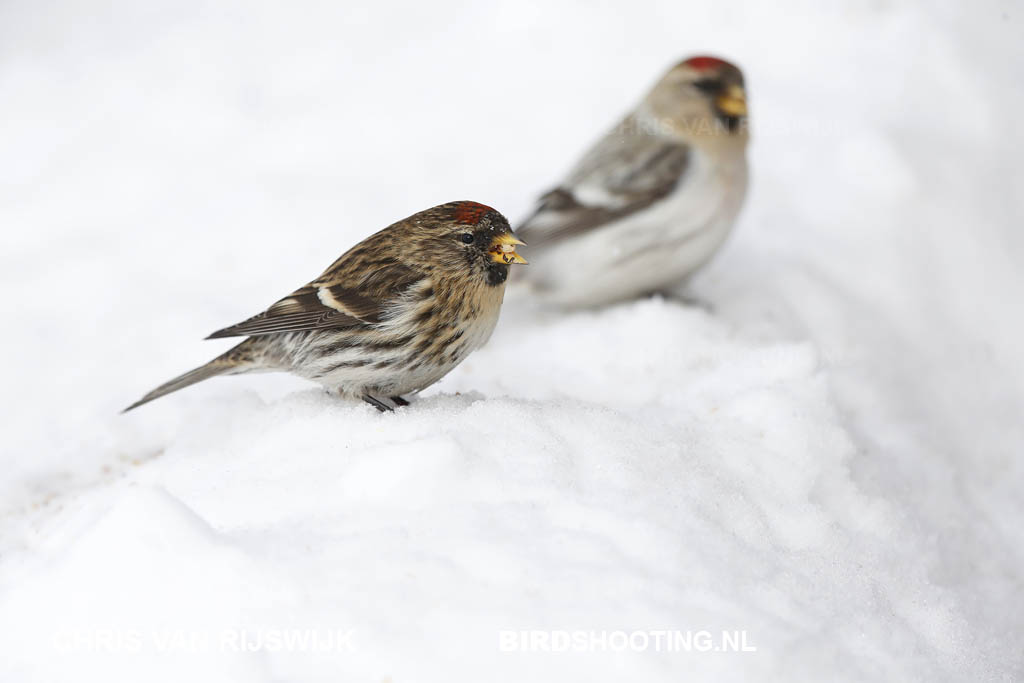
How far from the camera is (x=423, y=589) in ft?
5.12

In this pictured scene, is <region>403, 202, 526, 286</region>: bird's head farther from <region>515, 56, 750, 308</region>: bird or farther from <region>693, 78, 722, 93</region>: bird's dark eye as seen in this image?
<region>693, 78, 722, 93</region>: bird's dark eye

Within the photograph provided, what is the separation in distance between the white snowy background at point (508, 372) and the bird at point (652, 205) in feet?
0.44

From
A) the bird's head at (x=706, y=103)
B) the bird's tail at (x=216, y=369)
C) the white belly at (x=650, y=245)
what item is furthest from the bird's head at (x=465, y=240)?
the bird's head at (x=706, y=103)

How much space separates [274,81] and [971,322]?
288cm

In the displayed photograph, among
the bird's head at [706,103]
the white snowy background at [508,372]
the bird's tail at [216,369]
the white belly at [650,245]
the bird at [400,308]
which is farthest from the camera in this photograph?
the bird's head at [706,103]

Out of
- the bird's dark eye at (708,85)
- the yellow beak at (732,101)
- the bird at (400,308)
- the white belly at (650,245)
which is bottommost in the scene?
the white belly at (650,245)

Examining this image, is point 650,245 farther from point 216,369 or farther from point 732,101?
point 216,369

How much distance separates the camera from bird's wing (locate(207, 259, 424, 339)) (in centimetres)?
217

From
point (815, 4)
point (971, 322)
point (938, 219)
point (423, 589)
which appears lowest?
point (971, 322)

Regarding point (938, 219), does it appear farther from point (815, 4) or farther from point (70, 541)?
point (70, 541)

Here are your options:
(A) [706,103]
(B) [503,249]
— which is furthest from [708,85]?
(B) [503,249]

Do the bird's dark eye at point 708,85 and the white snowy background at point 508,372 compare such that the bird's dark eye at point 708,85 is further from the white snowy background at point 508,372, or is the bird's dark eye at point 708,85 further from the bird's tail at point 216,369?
the bird's tail at point 216,369

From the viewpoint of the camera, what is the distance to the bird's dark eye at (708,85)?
11.2 feet

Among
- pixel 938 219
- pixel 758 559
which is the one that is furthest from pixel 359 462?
pixel 938 219
